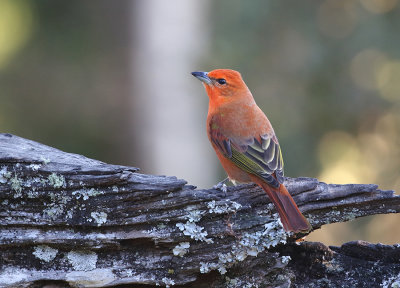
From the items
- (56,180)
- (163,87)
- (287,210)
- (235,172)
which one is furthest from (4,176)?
(163,87)

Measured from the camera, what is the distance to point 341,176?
10.5m

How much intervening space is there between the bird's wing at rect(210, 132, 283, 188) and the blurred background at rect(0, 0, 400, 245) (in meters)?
4.54

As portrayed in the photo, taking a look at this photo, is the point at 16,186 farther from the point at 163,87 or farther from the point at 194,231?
the point at 163,87

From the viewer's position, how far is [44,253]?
330cm

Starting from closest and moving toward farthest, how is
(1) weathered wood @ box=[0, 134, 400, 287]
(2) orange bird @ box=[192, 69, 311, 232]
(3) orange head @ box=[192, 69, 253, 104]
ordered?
(1) weathered wood @ box=[0, 134, 400, 287] < (2) orange bird @ box=[192, 69, 311, 232] < (3) orange head @ box=[192, 69, 253, 104]

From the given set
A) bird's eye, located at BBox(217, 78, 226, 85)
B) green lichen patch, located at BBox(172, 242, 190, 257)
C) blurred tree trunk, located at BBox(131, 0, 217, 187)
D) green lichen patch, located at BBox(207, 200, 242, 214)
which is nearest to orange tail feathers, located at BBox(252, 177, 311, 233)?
green lichen patch, located at BBox(207, 200, 242, 214)

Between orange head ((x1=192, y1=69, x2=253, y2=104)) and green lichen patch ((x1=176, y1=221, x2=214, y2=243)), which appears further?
orange head ((x1=192, y1=69, x2=253, y2=104))

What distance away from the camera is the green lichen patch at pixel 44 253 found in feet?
10.8

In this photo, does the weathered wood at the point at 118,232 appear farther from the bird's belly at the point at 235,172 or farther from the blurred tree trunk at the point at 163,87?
the blurred tree trunk at the point at 163,87

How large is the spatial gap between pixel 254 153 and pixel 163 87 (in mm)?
5025

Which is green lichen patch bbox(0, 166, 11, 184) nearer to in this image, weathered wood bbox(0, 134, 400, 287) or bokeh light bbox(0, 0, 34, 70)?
weathered wood bbox(0, 134, 400, 287)

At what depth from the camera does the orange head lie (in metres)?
5.73

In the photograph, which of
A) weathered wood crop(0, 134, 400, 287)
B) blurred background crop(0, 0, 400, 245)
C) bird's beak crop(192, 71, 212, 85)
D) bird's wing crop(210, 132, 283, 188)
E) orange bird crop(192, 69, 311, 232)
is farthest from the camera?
blurred background crop(0, 0, 400, 245)

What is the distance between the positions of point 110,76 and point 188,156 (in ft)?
6.48
